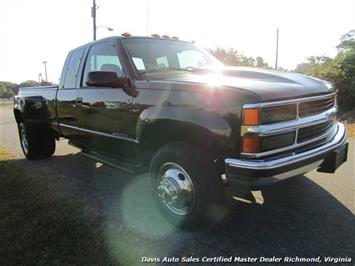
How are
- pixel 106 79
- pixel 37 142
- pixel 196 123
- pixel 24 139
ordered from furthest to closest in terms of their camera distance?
1. pixel 24 139
2. pixel 37 142
3. pixel 106 79
4. pixel 196 123

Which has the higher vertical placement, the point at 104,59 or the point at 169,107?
the point at 104,59

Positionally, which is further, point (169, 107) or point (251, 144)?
point (169, 107)

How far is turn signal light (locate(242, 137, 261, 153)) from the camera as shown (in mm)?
2545

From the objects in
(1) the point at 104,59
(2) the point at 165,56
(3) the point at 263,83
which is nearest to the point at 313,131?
(3) the point at 263,83

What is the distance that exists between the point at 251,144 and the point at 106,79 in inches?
69.8

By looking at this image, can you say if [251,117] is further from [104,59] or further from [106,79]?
[104,59]

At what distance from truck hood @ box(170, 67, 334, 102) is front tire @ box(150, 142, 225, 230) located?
675mm

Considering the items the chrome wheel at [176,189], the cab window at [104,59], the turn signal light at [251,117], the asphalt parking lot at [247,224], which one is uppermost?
the cab window at [104,59]

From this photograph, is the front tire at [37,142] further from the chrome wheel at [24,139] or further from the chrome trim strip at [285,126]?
the chrome trim strip at [285,126]

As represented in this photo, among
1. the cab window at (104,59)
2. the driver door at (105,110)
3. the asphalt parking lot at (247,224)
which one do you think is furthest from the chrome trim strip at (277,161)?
the cab window at (104,59)

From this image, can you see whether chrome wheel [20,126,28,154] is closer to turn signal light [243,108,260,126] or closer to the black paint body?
the black paint body

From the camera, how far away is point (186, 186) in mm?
3115

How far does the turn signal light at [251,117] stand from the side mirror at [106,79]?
161 cm

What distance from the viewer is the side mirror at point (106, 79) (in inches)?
137
